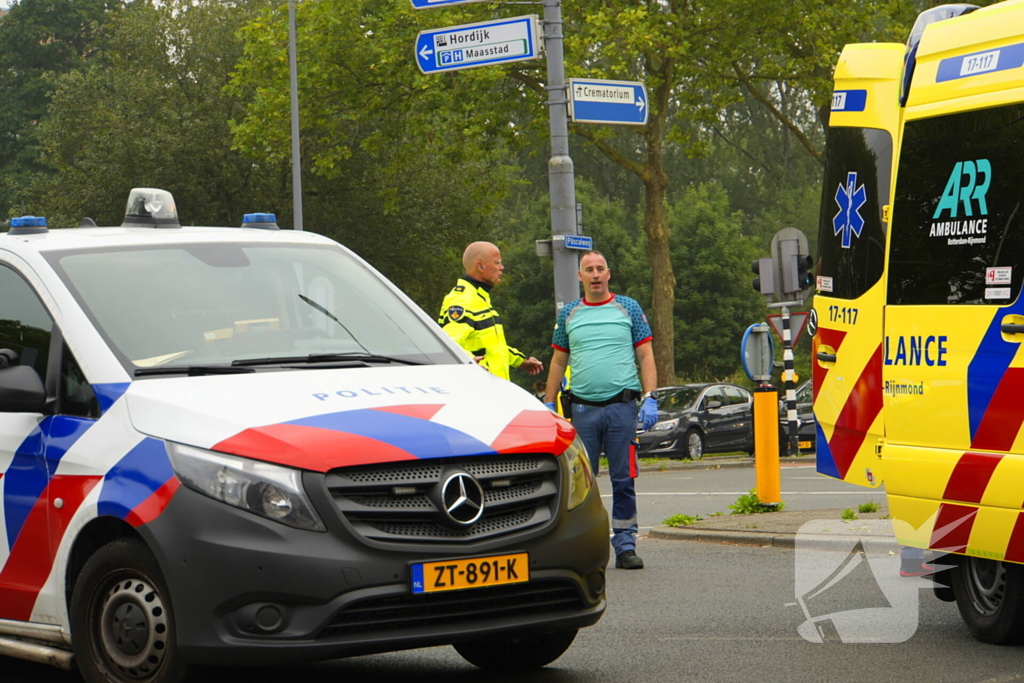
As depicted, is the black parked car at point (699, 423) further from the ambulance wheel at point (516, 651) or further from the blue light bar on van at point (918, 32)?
the ambulance wheel at point (516, 651)

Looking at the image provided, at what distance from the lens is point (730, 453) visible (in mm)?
28016

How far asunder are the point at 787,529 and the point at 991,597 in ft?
13.9

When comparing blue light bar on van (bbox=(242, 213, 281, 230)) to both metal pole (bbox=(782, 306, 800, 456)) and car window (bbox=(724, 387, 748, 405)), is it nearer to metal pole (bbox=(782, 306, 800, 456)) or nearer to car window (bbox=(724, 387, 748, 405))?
metal pole (bbox=(782, 306, 800, 456))

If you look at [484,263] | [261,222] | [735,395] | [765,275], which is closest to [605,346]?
[484,263]

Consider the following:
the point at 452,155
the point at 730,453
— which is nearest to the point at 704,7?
the point at 452,155

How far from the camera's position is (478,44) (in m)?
13.4

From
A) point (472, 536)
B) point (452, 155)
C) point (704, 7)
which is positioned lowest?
point (472, 536)

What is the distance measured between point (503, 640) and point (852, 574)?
3501 mm

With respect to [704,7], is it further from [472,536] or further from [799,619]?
[472,536]

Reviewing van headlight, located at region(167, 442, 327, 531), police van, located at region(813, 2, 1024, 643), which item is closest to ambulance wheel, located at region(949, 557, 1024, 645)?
police van, located at region(813, 2, 1024, 643)

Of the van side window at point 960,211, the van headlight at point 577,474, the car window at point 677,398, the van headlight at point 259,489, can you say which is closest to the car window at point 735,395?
the car window at point 677,398

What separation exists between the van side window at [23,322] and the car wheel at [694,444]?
851 inches

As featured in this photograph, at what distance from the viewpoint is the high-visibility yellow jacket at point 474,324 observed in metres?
9.26

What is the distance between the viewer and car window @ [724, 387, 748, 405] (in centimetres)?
2816
